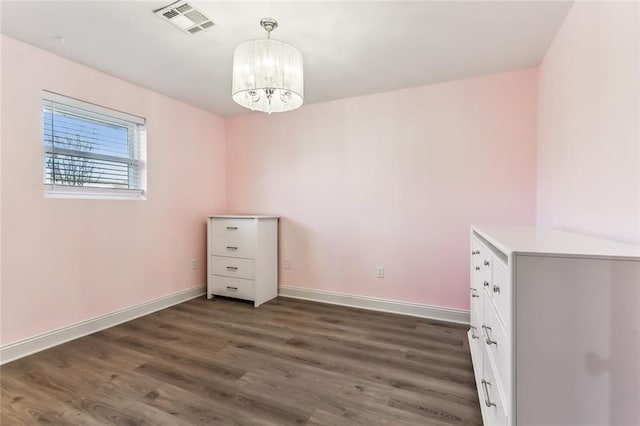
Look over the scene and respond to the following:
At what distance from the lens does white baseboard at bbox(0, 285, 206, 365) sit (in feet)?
6.83

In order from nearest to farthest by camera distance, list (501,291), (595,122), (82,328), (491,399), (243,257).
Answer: (501,291)
(491,399)
(595,122)
(82,328)
(243,257)

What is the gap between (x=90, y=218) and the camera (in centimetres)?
255

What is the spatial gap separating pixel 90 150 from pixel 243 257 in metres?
1.77

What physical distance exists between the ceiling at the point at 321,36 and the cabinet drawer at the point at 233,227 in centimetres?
150

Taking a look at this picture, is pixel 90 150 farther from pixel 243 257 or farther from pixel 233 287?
pixel 233 287

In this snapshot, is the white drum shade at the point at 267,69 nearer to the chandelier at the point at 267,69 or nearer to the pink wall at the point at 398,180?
the chandelier at the point at 267,69

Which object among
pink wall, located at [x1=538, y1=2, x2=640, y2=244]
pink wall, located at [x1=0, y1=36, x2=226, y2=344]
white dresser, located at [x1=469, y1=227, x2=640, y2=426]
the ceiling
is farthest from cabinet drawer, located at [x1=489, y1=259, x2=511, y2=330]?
pink wall, located at [x1=0, y1=36, x2=226, y2=344]

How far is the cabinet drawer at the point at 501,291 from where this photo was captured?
3.17 ft

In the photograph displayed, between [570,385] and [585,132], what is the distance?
1.39 metres

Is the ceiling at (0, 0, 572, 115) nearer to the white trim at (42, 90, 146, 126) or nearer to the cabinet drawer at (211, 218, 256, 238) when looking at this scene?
the white trim at (42, 90, 146, 126)

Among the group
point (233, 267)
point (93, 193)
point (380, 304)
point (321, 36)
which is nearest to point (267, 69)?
point (321, 36)

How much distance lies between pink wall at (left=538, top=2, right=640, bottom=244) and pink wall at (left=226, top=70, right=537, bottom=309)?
0.44m

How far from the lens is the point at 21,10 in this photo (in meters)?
1.79

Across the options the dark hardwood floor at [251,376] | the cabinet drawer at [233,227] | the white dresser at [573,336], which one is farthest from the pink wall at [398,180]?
the white dresser at [573,336]
